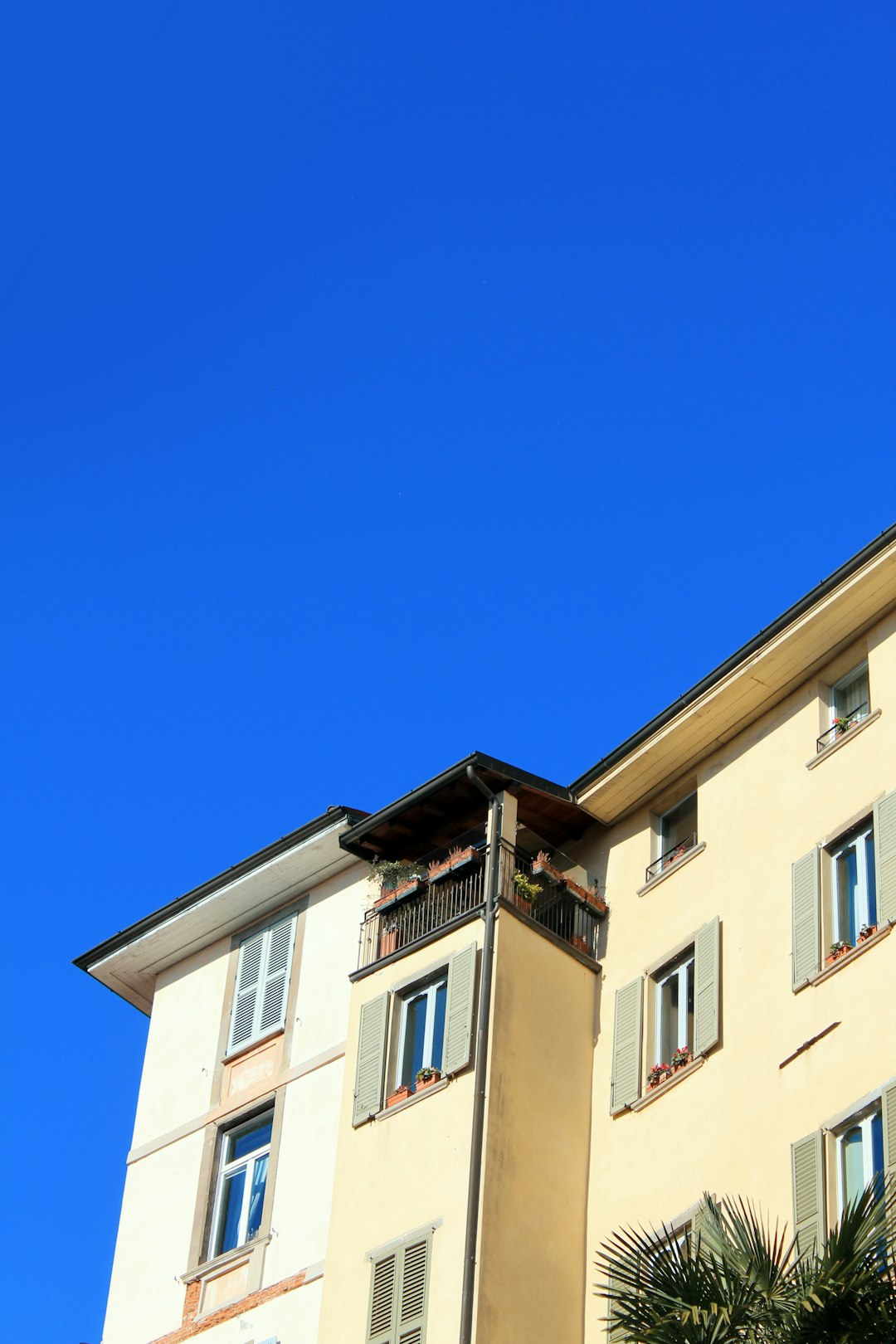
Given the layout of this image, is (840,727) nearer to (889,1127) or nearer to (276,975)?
(889,1127)

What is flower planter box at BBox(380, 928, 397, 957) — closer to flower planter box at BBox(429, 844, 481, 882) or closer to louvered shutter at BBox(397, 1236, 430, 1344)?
flower planter box at BBox(429, 844, 481, 882)

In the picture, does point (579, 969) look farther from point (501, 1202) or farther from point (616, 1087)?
point (501, 1202)

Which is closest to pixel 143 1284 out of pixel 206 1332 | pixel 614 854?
pixel 206 1332

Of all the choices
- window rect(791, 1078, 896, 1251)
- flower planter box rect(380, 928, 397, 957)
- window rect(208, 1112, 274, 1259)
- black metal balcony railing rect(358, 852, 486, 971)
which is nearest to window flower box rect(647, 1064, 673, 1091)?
window rect(791, 1078, 896, 1251)

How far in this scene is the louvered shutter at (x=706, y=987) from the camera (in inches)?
1005

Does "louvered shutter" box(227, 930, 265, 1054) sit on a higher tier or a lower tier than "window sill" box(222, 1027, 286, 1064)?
higher

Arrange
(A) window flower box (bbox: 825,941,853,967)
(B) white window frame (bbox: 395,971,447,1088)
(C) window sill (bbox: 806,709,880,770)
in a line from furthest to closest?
(B) white window frame (bbox: 395,971,447,1088), (C) window sill (bbox: 806,709,880,770), (A) window flower box (bbox: 825,941,853,967)

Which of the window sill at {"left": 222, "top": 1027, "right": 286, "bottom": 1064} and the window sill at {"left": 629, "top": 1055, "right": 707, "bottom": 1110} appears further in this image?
the window sill at {"left": 222, "top": 1027, "right": 286, "bottom": 1064}

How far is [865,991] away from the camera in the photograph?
23547 millimetres

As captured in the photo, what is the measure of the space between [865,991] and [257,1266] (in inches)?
351

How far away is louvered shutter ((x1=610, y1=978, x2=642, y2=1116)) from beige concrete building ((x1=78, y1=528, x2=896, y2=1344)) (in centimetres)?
4

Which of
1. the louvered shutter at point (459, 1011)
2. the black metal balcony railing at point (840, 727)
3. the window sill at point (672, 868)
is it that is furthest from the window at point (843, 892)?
the louvered shutter at point (459, 1011)

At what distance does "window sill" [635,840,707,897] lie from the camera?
2752 centimetres

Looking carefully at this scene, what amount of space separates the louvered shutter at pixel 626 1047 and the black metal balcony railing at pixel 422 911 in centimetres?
213
